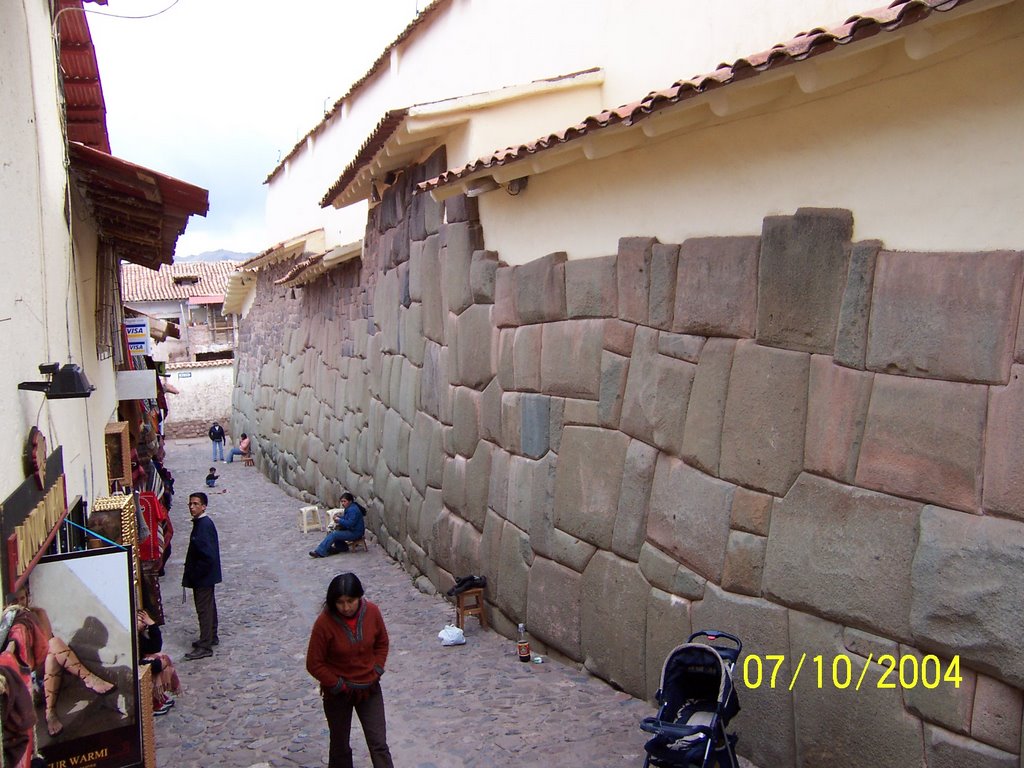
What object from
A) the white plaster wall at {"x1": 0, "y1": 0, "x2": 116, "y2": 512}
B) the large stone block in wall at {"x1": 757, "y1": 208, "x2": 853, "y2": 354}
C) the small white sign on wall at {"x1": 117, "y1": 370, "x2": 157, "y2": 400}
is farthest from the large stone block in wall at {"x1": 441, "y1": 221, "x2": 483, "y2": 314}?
the small white sign on wall at {"x1": 117, "y1": 370, "x2": 157, "y2": 400}

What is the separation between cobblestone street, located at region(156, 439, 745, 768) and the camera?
5.65 meters

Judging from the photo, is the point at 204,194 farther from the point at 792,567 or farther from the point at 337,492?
the point at 337,492

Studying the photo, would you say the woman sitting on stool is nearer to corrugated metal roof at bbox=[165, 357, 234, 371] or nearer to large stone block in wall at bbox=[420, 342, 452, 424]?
large stone block in wall at bbox=[420, 342, 452, 424]

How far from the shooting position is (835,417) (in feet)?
14.4

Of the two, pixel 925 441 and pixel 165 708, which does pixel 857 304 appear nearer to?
pixel 925 441

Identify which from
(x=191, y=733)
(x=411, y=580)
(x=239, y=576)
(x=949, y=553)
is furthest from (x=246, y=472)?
(x=949, y=553)

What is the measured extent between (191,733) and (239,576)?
4997 mm

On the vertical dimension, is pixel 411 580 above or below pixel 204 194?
below

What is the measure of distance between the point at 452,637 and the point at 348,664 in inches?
108

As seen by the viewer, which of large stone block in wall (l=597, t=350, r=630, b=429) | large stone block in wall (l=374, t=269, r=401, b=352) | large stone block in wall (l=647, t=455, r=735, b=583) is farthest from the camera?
large stone block in wall (l=374, t=269, r=401, b=352)

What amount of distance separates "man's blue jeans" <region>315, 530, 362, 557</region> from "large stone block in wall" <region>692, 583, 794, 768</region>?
24.6ft

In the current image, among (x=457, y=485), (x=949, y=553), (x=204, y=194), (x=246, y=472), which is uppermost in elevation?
(x=204, y=194)

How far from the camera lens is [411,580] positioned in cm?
1018

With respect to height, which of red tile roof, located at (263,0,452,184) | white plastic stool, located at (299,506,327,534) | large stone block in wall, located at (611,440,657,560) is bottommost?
white plastic stool, located at (299,506,327,534)
